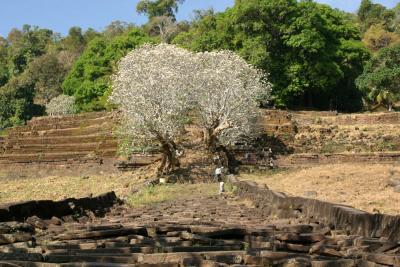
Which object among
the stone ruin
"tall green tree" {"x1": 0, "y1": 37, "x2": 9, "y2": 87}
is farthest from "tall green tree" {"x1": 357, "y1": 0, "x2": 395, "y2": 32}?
the stone ruin

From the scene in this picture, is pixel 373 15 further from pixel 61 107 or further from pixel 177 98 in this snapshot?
pixel 177 98

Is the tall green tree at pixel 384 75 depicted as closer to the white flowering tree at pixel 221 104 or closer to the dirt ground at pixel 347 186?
the white flowering tree at pixel 221 104

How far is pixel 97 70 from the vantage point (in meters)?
60.5

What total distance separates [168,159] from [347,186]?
36.0 feet

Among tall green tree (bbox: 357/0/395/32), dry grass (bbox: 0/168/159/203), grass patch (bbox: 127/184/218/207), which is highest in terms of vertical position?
tall green tree (bbox: 357/0/395/32)

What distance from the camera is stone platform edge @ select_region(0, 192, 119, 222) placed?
900 centimetres

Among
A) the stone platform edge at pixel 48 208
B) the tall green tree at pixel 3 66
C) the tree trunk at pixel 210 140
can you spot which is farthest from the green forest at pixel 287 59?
the stone platform edge at pixel 48 208

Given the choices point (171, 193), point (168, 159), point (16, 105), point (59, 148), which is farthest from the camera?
point (16, 105)

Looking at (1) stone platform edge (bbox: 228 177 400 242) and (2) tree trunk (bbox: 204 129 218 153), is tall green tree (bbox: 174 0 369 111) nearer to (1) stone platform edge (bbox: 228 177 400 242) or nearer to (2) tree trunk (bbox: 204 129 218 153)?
(2) tree trunk (bbox: 204 129 218 153)

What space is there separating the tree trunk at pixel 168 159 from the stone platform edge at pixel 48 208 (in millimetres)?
14448

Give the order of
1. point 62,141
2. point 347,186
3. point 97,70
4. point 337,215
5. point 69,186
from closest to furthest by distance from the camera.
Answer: point 337,215 < point 347,186 < point 69,186 < point 62,141 < point 97,70

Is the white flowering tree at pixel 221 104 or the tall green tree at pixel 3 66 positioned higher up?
the tall green tree at pixel 3 66

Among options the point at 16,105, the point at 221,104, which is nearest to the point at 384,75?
the point at 221,104

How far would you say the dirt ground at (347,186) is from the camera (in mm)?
13999
